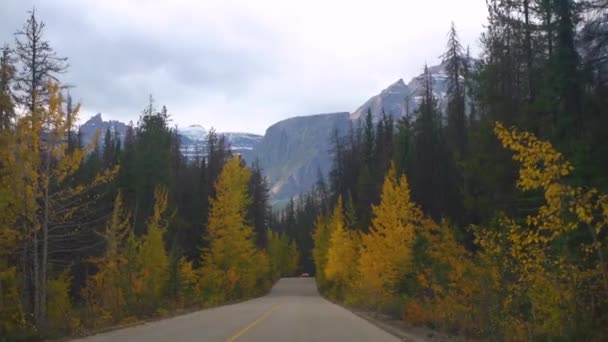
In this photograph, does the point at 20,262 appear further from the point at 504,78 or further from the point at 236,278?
→ the point at 236,278

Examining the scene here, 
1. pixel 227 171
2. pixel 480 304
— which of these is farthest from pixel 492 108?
pixel 227 171

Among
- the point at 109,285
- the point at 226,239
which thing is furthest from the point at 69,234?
the point at 226,239

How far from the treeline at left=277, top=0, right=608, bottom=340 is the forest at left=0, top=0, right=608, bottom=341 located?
0.22ft

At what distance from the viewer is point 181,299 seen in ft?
141

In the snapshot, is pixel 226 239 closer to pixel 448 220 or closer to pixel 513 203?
pixel 448 220

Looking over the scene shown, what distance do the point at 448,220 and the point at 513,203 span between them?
3.17 m

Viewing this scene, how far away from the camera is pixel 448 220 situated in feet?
103

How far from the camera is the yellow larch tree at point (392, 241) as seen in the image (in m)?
31.2

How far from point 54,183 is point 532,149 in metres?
16.7

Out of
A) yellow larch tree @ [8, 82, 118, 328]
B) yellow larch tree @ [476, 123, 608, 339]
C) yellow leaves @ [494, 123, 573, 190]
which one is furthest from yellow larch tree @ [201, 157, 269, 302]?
yellow leaves @ [494, 123, 573, 190]

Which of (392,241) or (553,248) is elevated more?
(553,248)

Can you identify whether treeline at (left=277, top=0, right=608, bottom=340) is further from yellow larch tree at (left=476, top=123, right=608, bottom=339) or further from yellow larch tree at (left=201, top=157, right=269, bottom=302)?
yellow larch tree at (left=201, top=157, right=269, bottom=302)

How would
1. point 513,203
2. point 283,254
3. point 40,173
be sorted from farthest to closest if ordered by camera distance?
point 283,254
point 513,203
point 40,173

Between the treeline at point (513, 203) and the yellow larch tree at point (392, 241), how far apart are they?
9 cm
